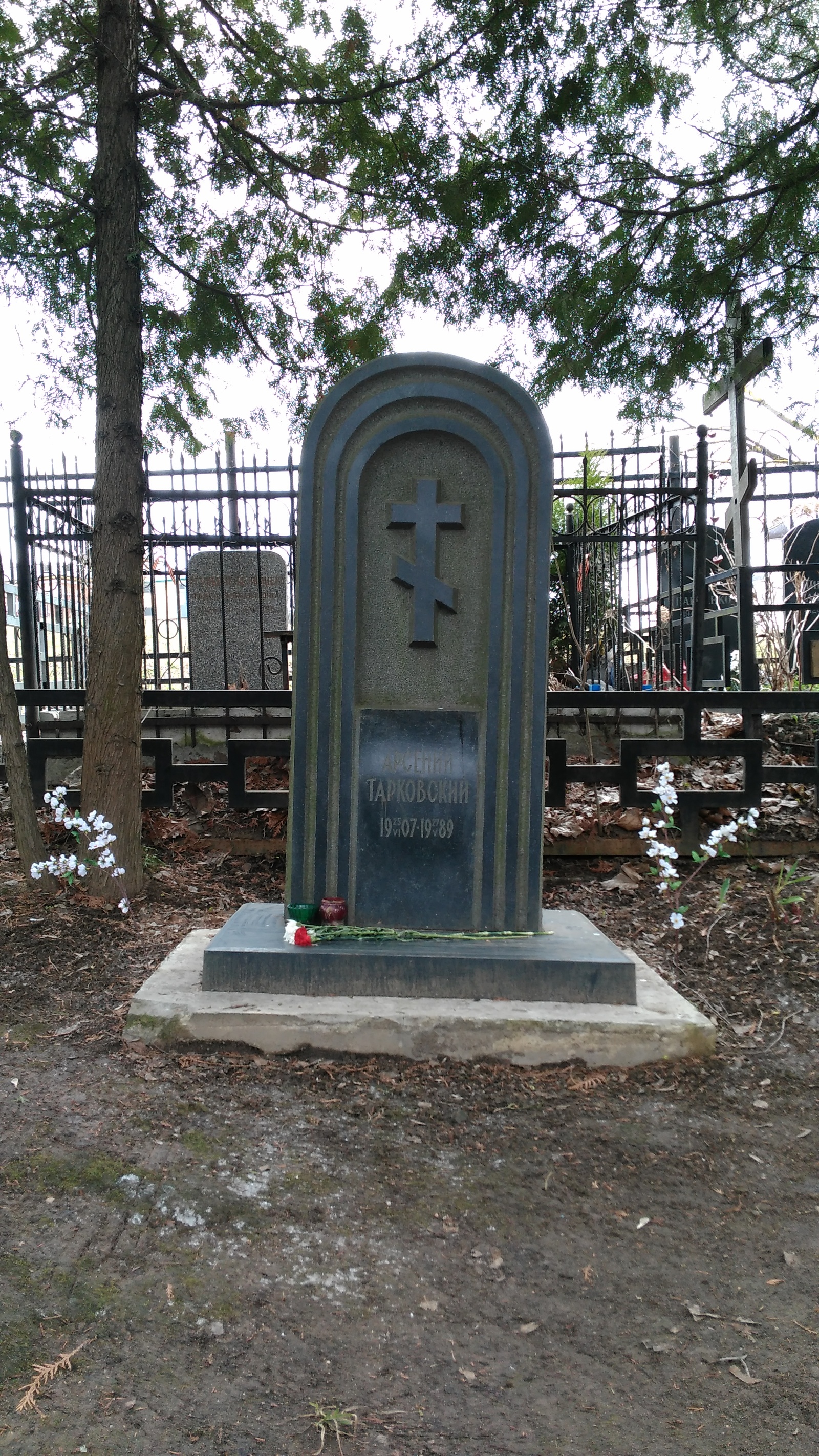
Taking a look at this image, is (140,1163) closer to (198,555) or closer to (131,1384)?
(131,1384)

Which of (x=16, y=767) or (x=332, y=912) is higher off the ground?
(x=16, y=767)

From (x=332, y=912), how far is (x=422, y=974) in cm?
43

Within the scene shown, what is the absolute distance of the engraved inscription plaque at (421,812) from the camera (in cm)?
343

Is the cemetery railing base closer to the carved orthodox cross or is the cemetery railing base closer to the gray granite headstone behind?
the carved orthodox cross

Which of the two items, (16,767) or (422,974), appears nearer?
(422,974)

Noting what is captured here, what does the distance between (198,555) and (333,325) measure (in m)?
4.46

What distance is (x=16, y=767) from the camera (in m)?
3.97

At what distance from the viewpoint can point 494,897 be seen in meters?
3.44

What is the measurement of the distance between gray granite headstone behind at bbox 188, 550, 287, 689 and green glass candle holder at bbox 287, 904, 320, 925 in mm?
5944

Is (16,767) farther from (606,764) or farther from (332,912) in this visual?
(606,764)

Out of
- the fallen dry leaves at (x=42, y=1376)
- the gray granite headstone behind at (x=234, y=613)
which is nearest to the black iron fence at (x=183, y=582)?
the gray granite headstone behind at (x=234, y=613)

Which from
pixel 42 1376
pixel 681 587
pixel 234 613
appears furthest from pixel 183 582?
pixel 42 1376

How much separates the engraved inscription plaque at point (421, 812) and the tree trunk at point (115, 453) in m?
1.34

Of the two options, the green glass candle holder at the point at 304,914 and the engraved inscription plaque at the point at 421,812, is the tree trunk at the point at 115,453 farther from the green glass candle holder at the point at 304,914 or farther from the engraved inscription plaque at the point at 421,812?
the engraved inscription plaque at the point at 421,812
